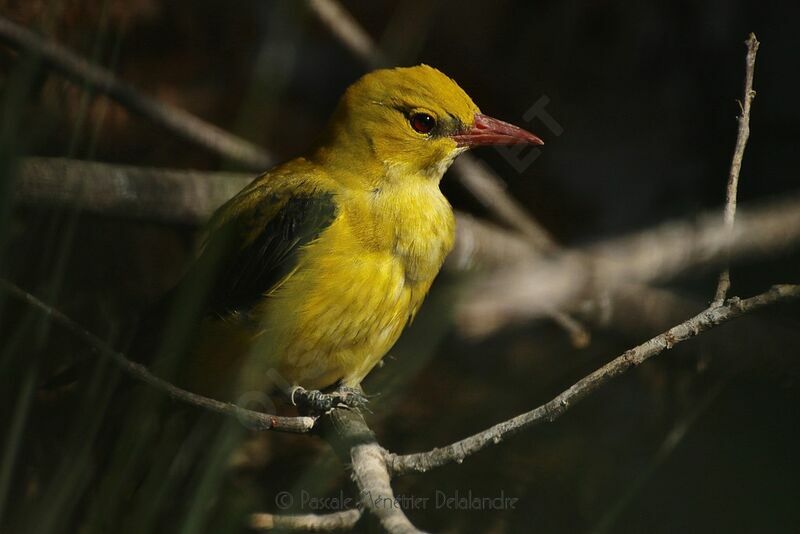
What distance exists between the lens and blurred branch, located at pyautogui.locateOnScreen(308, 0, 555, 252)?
16.2 feet

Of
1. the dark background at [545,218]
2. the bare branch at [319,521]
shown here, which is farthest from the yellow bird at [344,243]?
the bare branch at [319,521]

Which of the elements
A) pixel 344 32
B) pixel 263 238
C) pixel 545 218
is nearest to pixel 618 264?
pixel 545 218

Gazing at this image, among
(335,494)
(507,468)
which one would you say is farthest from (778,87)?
(335,494)

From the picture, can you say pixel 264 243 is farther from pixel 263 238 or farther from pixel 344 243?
pixel 344 243

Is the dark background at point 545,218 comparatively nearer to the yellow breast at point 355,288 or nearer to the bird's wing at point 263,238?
the yellow breast at point 355,288

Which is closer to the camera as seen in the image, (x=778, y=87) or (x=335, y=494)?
(x=335, y=494)

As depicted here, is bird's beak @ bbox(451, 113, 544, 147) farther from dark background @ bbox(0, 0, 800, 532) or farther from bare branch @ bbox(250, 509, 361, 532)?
bare branch @ bbox(250, 509, 361, 532)

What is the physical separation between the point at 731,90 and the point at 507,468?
2.64 meters

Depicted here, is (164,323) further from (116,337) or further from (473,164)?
(473,164)

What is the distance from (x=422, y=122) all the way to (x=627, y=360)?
1466mm

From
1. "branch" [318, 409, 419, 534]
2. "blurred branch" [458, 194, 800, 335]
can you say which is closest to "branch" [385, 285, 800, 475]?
"branch" [318, 409, 419, 534]

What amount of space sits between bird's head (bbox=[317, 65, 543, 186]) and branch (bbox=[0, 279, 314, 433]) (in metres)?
1.03

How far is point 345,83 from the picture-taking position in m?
6.13

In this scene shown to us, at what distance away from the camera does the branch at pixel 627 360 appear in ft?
6.77
